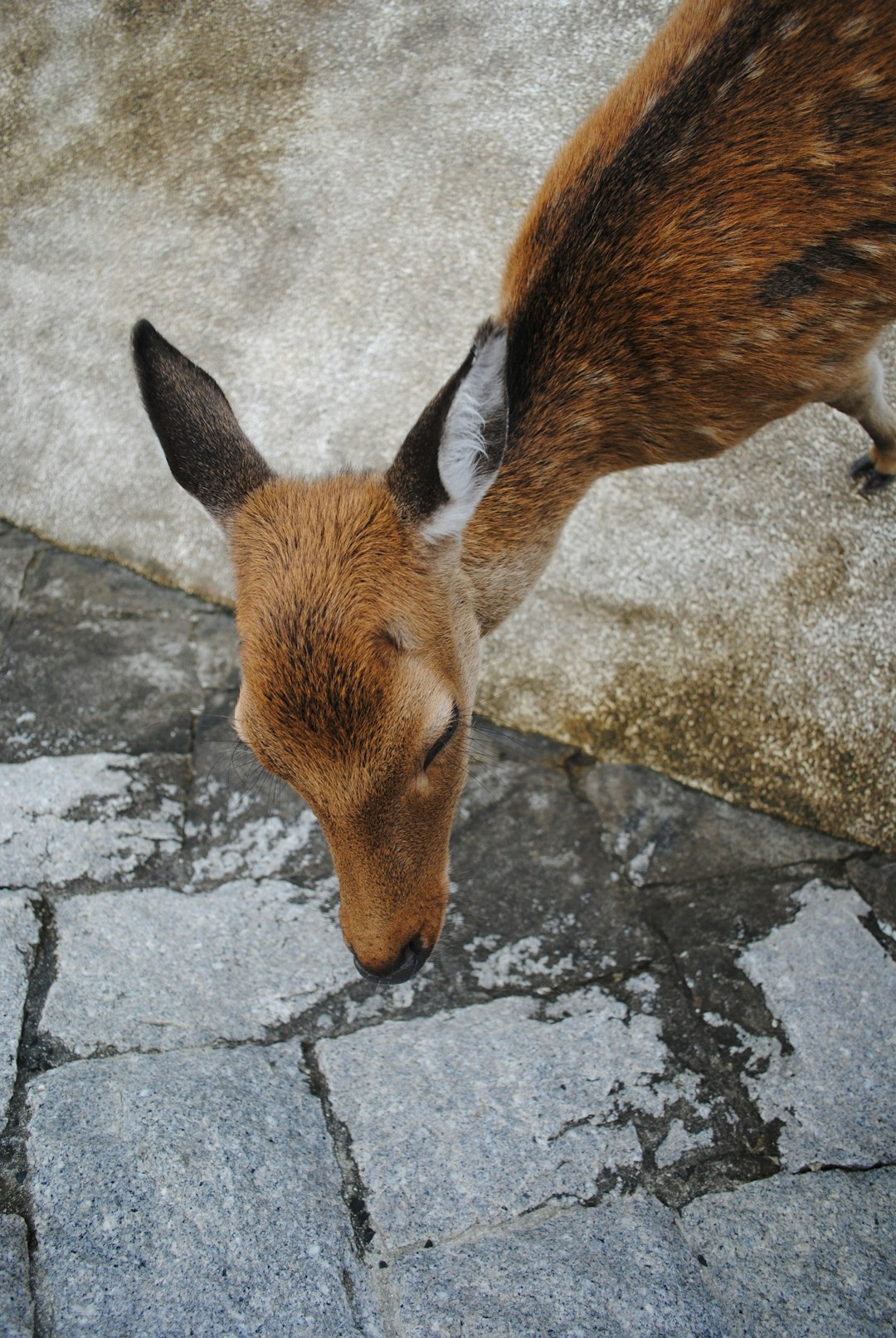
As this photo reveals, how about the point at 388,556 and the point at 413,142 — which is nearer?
the point at 388,556

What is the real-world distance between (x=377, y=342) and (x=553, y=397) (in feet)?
5.49

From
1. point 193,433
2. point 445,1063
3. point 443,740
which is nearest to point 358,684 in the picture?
point 443,740

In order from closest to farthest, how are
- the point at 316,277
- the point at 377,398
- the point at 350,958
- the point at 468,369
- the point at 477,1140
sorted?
the point at 468,369
the point at 477,1140
the point at 350,958
the point at 377,398
the point at 316,277

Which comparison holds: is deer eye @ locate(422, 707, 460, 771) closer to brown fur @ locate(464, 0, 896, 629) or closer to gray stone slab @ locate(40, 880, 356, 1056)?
brown fur @ locate(464, 0, 896, 629)

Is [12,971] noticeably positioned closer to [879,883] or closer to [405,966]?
[405,966]

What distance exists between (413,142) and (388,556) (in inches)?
130

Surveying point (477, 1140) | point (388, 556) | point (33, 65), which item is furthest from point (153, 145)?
point (477, 1140)

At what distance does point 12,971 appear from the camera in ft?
8.27

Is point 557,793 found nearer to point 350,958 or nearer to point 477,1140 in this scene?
point 350,958

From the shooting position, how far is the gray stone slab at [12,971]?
2324mm

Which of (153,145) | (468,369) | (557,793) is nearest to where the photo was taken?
(468,369)

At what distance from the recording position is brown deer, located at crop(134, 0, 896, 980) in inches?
79.5

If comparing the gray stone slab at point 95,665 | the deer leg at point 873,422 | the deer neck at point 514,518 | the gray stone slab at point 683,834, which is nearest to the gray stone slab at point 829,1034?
the gray stone slab at point 683,834

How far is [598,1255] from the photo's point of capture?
6.89 feet
